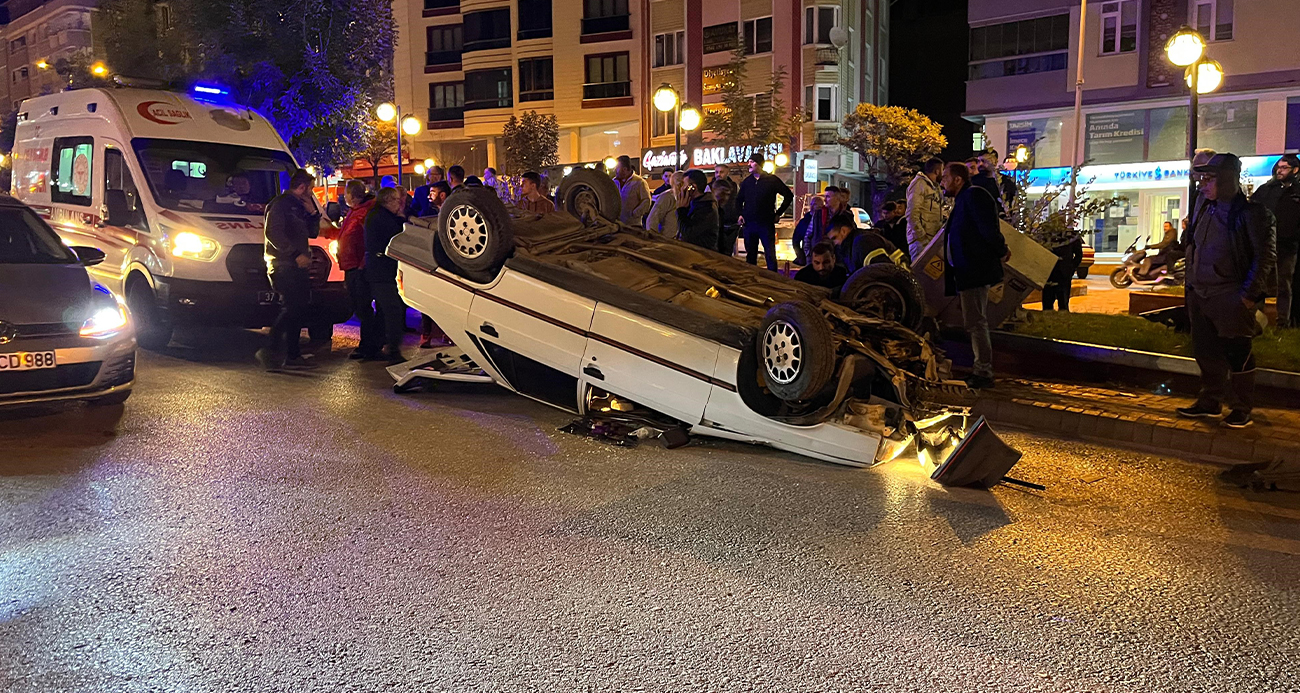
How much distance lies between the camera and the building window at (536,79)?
46.5 metres

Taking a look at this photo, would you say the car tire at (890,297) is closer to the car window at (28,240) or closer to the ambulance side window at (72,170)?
the car window at (28,240)

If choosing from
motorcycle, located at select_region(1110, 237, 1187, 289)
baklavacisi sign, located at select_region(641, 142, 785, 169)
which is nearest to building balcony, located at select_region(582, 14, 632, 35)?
baklavacisi sign, located at select_region(641, 142, 785, 169)

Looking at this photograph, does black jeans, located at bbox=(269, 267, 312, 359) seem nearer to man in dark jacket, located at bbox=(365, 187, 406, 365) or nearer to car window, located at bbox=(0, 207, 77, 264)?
man in dark jacket, located at bbox=(365, 187, 406, 365)

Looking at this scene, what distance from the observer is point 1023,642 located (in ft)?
12.5

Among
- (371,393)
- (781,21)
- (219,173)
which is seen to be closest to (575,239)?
(371,393)

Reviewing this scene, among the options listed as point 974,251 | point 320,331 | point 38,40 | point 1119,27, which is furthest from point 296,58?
point 38,40

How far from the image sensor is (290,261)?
32.5ft

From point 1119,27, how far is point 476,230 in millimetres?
30346

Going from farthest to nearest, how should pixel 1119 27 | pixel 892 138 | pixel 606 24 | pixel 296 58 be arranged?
pixel 606 24
pixel 892 138
pixel 1119 27
pixel 296 58

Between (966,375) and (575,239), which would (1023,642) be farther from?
(966,375)

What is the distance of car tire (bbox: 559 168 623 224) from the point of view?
871cm

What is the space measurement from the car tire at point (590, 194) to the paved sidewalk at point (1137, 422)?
3.47 metres

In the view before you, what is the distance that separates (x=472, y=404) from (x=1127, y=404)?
5.15m

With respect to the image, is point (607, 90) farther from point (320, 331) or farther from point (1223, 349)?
point (1223, 349)
